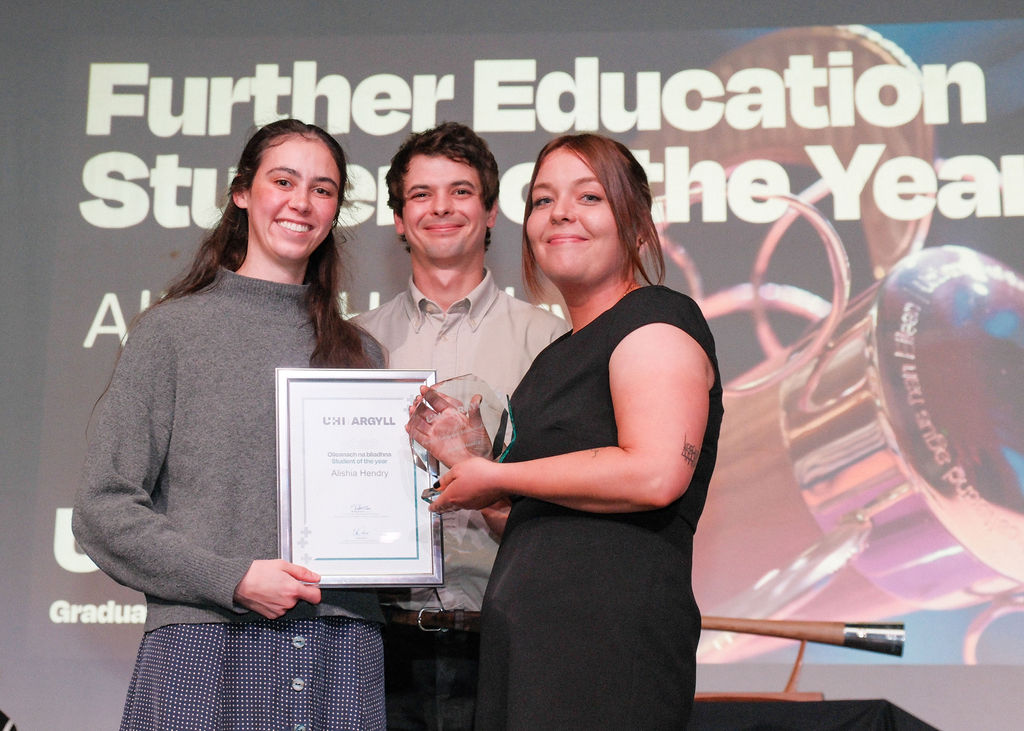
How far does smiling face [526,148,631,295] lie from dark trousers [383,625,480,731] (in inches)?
34.8

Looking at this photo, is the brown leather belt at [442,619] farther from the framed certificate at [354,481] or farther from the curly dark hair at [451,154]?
the curly dark hair at [451,154]

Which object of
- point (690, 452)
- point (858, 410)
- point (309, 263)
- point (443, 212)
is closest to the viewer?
point (690, 452)

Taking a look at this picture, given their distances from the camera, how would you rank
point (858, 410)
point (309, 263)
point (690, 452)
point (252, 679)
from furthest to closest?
point (858, 410), point (309, 263), point (252, 679), point (690, 452)

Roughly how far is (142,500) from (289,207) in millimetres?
590

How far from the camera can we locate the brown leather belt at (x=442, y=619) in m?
2.24

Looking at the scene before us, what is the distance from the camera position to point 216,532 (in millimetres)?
1742

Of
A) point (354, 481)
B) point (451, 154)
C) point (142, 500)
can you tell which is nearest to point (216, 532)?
point (142, 500)

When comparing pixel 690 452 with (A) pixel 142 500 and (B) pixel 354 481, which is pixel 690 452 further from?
(A) pixel 142 500

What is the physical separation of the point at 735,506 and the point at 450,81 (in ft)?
5.35

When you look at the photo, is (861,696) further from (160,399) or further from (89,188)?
(89,188)

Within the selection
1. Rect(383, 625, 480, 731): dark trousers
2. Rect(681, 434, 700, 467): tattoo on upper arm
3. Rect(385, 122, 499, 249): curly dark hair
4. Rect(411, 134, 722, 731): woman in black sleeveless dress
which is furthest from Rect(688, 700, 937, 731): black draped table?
Rect(385, 122, 499, 249): curly dark hair

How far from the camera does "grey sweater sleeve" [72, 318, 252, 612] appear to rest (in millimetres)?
1671

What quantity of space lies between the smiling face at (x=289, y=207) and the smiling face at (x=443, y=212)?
1.64ft

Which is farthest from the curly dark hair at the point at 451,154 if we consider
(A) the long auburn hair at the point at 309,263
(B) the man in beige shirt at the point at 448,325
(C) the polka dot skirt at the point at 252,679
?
(C) the polka dot skirt at the point at 252,679
